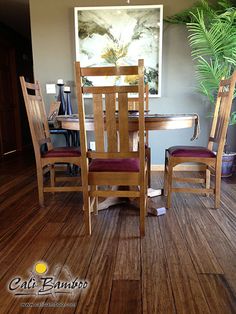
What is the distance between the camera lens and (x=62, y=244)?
5.02 ft

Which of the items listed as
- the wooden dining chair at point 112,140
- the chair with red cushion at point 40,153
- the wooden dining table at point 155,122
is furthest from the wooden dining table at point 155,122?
the chair with red cushion at point 40,153

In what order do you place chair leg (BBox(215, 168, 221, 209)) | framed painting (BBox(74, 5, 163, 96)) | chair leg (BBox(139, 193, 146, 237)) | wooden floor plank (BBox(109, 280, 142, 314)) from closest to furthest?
wooden floor plank (BBox(109, 280, 142, 314))
chair leg (BBox(139, 193, 146, 237))
chair leg (BBox(215, 168, 221, 209))
framed painting (BBox(74, 5, 163, 96))

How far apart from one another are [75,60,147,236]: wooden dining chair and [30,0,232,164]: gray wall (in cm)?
183

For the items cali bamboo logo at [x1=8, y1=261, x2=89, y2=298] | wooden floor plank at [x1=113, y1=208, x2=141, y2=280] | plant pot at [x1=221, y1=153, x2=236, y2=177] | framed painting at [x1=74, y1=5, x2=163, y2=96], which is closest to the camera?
cali bamboo logo at [x1=8, y1=261, x2=89, y2=298]

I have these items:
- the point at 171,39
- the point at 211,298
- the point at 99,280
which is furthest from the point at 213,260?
the point at 171,39

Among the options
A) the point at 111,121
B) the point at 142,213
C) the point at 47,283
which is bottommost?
the point at 47,283

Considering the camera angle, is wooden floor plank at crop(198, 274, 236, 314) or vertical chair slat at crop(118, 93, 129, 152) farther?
vertical chair slat at crop(118, 93, 129, 152)

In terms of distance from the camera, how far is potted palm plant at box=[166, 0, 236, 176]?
99.5 inches

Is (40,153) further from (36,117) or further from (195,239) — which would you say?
(195,239)

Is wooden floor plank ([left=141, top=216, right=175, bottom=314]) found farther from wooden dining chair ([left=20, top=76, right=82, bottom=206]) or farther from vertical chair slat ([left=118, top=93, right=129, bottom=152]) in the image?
wooden dining chair ([left=20, top=76, right=82, bottom=206])

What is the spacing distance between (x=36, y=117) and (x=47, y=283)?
1.37m

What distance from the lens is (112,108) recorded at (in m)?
1.46

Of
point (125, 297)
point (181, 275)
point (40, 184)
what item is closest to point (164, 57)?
point (40, 184)

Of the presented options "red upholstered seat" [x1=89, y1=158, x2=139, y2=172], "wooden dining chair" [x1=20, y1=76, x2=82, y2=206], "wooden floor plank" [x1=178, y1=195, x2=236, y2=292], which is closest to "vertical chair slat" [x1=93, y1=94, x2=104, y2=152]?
"red upholstered seat" [x1=89, y1=158, x2=139, y2=172]
